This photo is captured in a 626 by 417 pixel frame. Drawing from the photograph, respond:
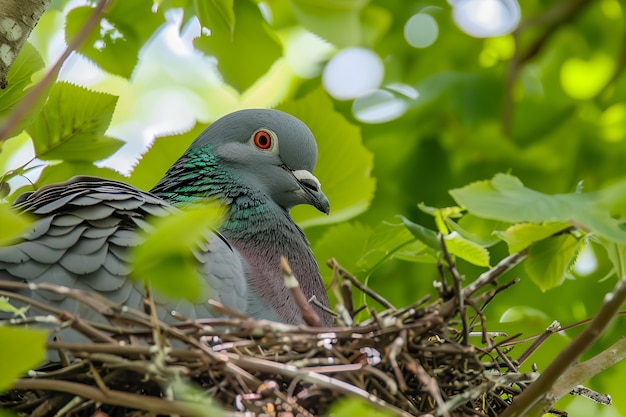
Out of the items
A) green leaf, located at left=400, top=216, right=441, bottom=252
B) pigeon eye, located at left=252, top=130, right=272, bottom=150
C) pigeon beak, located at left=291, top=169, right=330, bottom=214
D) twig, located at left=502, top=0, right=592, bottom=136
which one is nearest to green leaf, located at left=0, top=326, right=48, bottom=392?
green leaf, located at left=400, top=216, right=441, bottom=252

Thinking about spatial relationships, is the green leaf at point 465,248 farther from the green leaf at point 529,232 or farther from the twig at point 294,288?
the twig at point 294,288

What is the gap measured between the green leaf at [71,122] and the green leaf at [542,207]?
162 cm

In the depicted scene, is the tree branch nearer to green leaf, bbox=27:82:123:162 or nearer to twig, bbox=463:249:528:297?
green leaf, bbox=27:82:123:162

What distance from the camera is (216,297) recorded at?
324 cm

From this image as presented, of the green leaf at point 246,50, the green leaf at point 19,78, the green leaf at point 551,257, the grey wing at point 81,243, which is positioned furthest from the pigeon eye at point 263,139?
the green leaf at point 551,257

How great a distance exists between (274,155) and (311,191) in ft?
0.93

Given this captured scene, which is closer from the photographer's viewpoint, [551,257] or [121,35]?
[551,257]

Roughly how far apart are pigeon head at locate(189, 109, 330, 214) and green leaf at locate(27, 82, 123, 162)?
34.6 inches

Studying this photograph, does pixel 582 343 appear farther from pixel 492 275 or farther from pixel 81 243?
pixel 81 243

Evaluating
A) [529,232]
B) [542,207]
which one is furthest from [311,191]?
[542,207]

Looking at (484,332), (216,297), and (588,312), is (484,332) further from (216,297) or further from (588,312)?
(588,312)

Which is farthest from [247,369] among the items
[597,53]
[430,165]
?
[597,53]

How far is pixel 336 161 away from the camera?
4.41m

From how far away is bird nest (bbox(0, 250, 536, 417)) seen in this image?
253 centimetres
